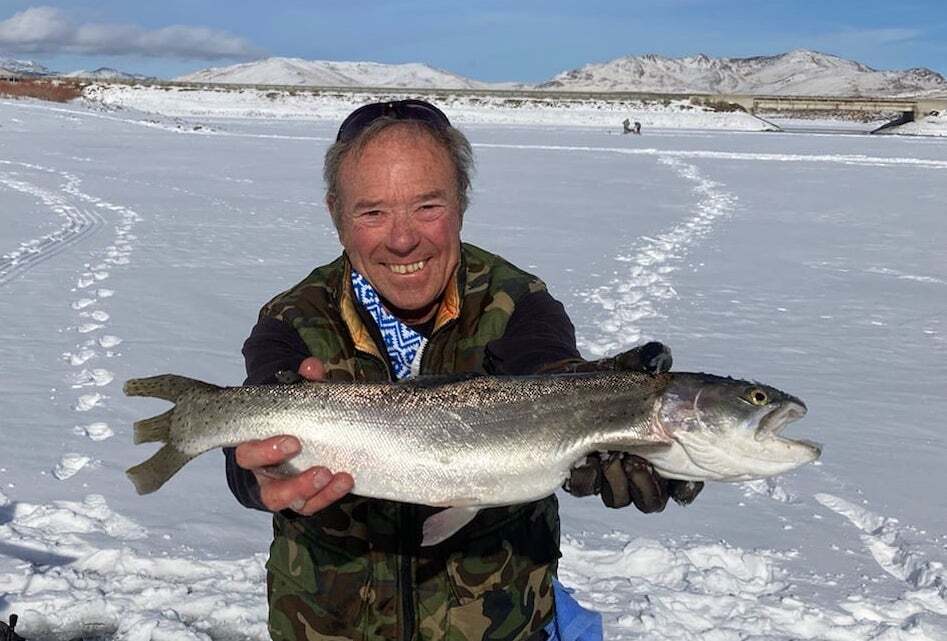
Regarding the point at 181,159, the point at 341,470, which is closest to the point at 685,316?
the point at 341,470

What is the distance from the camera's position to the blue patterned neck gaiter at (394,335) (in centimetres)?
277

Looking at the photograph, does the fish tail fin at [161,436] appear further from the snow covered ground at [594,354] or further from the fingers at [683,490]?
the snow covered ground at [594,354]

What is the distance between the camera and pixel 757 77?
18712 cm

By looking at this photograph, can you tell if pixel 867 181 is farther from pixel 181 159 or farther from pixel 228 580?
pixel 228 580

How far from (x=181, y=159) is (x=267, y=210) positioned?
9.22 meters

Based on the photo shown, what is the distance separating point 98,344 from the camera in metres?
7.51

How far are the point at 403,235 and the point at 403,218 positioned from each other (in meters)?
0.06

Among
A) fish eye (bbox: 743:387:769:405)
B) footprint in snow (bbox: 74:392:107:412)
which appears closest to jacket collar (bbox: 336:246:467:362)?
fish eye (bbox: 743:387:769:405)

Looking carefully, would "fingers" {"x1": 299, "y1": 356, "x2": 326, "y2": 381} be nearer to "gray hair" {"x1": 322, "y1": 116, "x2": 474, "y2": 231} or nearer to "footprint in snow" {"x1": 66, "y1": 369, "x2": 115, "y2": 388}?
"gray hair" {"x1": 322, "y1": 116, "x2": 474, "y2": 231}

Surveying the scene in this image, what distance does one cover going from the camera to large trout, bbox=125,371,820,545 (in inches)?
94.1

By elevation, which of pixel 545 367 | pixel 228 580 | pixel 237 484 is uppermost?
pixel 545 367

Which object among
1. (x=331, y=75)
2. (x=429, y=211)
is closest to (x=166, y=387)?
(x=429, y=211)

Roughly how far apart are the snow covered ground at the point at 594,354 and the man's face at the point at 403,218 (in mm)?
1745

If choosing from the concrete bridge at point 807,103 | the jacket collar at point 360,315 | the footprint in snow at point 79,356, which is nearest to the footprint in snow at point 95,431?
the footprint in snow at point 79,356
